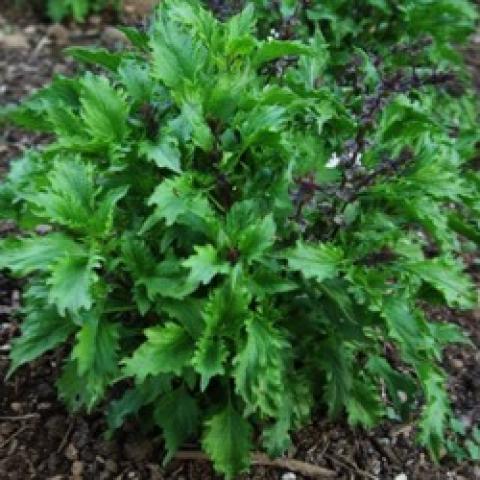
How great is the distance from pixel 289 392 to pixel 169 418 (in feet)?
1.28

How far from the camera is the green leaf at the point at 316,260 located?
99.3 inches

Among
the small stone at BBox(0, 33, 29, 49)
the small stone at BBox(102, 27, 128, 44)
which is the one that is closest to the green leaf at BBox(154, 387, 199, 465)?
the small stone at BBox(102, 27, 128, 44)

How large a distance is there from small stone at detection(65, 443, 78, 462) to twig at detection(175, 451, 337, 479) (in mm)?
354

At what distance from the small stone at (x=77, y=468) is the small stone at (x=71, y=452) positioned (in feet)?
0.07

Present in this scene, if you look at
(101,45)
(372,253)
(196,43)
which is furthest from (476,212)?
(101,45)

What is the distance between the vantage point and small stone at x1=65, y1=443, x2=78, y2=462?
10.4ft

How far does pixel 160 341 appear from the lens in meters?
2.61

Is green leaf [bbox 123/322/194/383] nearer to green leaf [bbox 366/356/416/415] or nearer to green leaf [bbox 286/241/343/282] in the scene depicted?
green leaf [bbox 286/241/343/282]

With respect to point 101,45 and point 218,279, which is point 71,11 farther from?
point 218,279

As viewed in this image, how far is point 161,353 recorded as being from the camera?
2.62 meters

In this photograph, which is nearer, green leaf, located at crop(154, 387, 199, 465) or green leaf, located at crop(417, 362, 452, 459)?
green leaf, located at crop(417, 362, 452, 459)

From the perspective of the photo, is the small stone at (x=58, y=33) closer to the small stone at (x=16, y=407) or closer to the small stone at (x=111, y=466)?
the small stone at (x=16, y=407)

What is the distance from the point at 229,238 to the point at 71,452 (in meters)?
1.11

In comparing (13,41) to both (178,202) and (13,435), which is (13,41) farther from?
(178,202)
